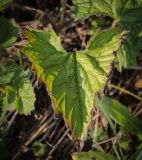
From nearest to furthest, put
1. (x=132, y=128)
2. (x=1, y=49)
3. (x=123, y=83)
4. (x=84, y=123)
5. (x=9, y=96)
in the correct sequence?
(x=84, y=123) → (x=9, y=96) → (x=1, y=49) → (x=132, y=128) → (x=123, y=83)

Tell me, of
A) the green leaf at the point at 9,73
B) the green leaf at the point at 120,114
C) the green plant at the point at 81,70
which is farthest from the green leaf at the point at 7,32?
the green leaf at the point at 120,114

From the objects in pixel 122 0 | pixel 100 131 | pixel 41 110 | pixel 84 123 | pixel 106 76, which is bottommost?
pixel 100 131

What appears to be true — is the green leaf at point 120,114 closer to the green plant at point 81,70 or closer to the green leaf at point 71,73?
the green plant at point 81,70

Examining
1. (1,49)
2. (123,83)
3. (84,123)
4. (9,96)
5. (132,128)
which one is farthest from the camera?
(123,83)

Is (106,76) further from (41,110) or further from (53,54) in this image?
(41,110)

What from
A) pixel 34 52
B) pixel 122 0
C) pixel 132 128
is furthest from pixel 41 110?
pixel 122 0

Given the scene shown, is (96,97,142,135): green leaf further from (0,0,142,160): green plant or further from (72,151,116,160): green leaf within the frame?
(72,151,116,160): green leaf

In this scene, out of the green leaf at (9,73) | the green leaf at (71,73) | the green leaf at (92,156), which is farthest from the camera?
the green leaf at (92,156)
